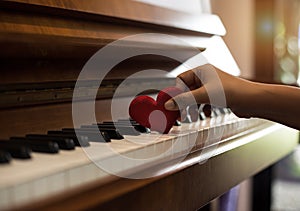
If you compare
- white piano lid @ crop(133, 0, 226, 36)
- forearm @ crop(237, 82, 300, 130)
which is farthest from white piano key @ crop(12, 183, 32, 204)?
white piano lid @ crop(133, 0, 226, 36)

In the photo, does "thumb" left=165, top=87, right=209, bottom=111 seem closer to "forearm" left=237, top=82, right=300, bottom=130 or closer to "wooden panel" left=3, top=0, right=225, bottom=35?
"forearm" left=237, top=82, right=300, bottom=130

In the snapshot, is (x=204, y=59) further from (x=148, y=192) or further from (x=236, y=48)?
(x=236, y=48)

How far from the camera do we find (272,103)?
0.95 m

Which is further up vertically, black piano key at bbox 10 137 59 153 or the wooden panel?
the wooden panel

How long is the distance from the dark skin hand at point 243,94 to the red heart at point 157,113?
0.10 feet

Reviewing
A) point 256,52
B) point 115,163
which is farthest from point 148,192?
point 256,52

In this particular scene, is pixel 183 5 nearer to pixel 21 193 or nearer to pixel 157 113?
pixel 157 113

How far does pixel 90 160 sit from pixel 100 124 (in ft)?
1.14

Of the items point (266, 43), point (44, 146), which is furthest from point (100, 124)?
point (266, 43)

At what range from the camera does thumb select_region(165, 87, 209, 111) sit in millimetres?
855

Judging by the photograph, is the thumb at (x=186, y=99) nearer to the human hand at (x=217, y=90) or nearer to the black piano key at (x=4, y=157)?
the human hand at (x=217, y=90)

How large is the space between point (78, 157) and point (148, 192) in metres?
0.13

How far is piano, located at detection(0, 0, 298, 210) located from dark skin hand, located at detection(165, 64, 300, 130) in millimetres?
76

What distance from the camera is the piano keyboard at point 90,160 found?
18.5 inches
